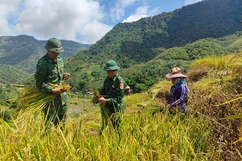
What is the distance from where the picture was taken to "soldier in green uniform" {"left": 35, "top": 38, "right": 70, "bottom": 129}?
3203mm

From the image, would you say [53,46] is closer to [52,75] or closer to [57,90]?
[52,75]

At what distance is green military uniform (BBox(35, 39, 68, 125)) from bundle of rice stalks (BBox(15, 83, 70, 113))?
8 cm

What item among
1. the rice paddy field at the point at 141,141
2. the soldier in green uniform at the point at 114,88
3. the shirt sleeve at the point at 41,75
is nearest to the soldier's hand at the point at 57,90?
the shirt sleeve at the point at 41,75

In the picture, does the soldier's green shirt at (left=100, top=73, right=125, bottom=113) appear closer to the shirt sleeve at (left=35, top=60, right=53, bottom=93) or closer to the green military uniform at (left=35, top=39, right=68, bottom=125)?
the green military uniform at (left=35, top=39, right=68, bottom=125)

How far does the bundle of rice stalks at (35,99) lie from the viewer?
3033 millimetres

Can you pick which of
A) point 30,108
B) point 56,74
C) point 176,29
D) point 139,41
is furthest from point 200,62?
point 176,29

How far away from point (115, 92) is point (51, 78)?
1.02 metres

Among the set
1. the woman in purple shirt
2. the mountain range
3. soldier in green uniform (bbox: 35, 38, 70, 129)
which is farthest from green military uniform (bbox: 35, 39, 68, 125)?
the mountain range

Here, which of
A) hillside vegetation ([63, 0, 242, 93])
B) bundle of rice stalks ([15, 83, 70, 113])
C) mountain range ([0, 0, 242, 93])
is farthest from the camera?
hillside vegetation ([63, 0, 242, 93])

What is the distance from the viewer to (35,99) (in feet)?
10.3

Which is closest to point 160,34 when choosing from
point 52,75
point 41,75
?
point 52,75

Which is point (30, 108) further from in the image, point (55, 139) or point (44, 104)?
point (55, 139)

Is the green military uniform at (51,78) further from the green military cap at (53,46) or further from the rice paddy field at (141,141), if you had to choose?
the rice paddy field at (141,141)

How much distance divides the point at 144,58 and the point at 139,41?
127 feet
